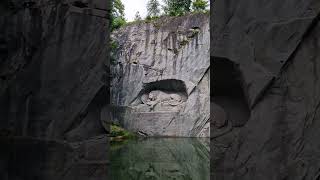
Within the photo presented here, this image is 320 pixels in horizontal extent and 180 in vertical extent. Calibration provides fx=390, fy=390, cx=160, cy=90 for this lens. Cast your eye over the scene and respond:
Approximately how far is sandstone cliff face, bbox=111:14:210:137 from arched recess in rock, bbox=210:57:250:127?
18.6 meters

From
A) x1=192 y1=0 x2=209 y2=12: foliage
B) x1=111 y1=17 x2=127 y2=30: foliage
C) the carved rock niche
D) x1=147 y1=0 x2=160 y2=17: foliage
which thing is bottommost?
the carved rock niche

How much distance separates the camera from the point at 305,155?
3.11 m

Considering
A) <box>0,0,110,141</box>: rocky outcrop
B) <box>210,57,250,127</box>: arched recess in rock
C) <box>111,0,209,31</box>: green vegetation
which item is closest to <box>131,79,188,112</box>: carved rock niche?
<box>111,0,209,31</box>: green vegetation

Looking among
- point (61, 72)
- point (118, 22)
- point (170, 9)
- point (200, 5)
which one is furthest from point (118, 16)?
point (61, 72)

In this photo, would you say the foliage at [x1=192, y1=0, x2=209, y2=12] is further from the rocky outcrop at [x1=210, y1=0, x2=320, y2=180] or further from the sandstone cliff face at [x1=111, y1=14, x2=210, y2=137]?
the rocky outcrop at [x1=210, y1=0, x2=320, y2=180]

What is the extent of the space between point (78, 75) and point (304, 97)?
2.42 m

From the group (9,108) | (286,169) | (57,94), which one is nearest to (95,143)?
(57,94)

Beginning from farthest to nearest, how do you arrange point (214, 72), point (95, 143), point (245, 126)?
point (95, 143), point (214, 72), point (245, 126)

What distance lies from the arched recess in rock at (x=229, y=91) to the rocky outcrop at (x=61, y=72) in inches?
53.7

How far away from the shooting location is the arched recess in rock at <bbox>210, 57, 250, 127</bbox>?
3.53 m

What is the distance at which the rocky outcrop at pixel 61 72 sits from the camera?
172 inches

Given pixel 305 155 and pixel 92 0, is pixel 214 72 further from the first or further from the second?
pixel 92 0

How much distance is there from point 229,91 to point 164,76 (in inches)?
784

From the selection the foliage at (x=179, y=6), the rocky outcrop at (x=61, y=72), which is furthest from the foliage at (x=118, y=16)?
the rocky outcrop at (x=61, y=72)
